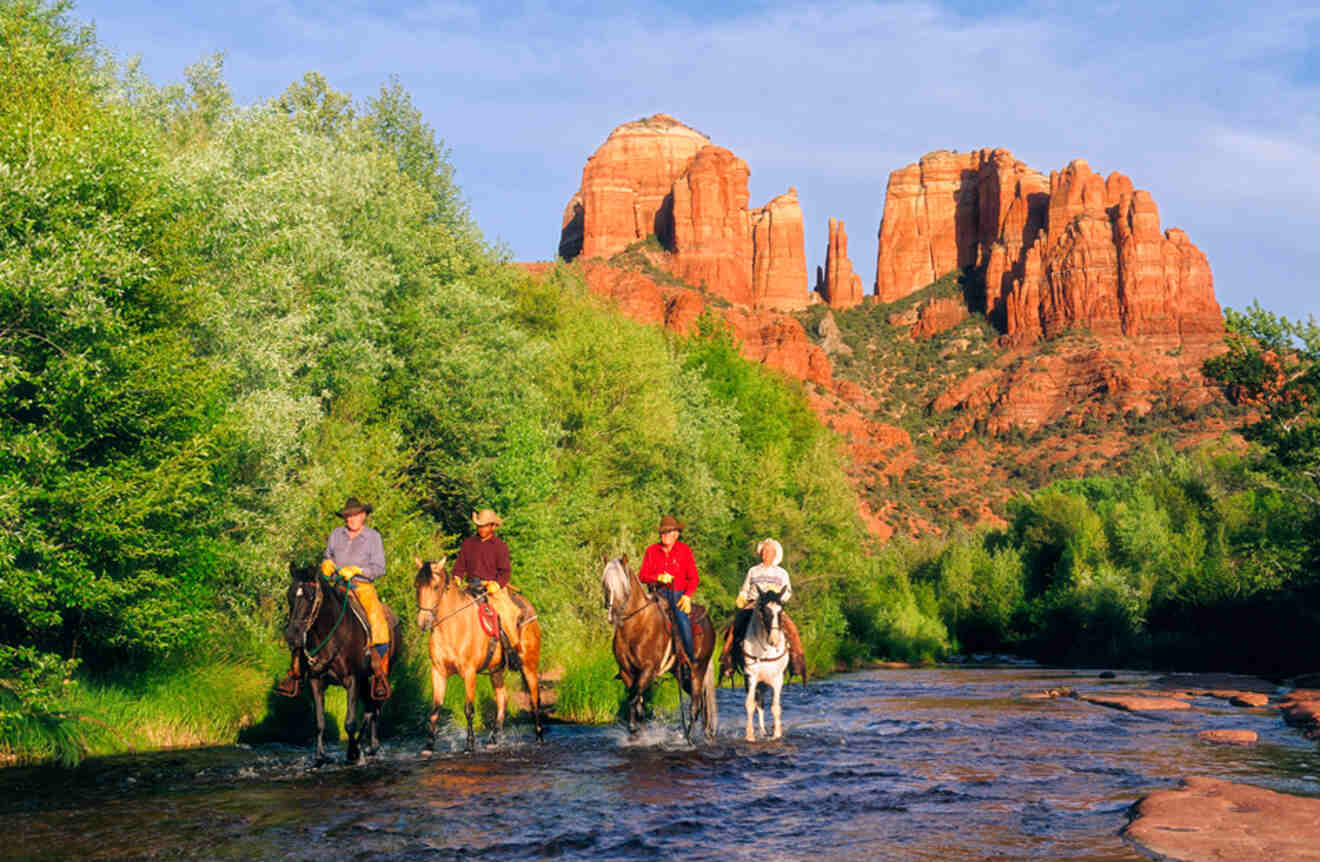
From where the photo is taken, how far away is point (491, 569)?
16.8 m

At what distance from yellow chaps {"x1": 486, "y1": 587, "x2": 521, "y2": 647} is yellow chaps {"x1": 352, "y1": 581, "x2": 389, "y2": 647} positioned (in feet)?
6.40

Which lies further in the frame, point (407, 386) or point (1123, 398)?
point (1123, 398)

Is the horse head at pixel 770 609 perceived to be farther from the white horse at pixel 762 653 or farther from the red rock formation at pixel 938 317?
the red rock formation at pixel 938 317

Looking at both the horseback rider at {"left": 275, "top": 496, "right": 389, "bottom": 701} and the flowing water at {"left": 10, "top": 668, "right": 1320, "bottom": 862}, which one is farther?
the horseback rider at {"left": 275, "top": 496, "right": 389, "bottom": 701}

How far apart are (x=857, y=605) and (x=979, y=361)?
386ft

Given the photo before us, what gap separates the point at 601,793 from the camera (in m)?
12.3

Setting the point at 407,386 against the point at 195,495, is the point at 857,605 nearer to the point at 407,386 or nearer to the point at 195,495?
the point at 407,386

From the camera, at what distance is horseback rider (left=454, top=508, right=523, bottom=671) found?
16.6 metres

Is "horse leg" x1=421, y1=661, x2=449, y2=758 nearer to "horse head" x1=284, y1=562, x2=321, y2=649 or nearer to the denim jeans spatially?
"horse head" x1=284, y1=562, x2=321, y2=649

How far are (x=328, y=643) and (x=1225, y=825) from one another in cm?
1079

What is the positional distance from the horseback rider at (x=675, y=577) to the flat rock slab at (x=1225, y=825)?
24.9 feet

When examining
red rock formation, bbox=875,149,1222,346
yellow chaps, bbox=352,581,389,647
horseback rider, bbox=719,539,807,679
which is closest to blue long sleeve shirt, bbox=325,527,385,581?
yellow chaps, bbox=352,581,389,647

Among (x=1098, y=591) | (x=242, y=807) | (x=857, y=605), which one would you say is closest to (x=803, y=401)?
(x=857, y=605)

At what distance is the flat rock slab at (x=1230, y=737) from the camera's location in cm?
1767
